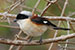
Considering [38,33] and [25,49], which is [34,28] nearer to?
[38,33]

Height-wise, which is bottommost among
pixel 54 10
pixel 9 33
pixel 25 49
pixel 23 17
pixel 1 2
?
pixel 25 49

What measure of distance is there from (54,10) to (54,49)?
0.62 m

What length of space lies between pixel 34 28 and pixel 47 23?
0.15 meters

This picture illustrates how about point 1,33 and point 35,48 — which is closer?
point 1,33

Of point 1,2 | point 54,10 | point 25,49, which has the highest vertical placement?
point 1,2

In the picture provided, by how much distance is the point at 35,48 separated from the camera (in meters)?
4.25

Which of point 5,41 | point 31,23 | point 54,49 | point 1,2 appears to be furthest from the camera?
point 54,49

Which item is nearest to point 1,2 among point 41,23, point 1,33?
point 1,33

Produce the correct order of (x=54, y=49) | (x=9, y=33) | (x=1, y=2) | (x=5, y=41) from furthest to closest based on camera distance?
(x=9, y=33) < (x=54, y=49) < (x=1, y=2) < (x=5, y=41)

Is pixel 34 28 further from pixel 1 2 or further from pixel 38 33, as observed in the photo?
pixel 1 2

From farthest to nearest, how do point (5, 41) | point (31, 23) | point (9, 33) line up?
point (9, 33) < point (31, 23) < point (5, 41)

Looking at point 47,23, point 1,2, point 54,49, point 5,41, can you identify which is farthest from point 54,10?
point 5,41

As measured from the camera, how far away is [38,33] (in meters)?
2.21

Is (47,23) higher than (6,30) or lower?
higher
